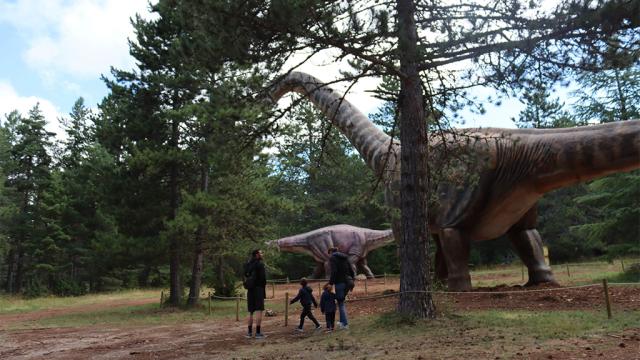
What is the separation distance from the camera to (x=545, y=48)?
7.45 metres

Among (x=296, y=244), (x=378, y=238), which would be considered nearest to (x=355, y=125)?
(x=378, y=238)

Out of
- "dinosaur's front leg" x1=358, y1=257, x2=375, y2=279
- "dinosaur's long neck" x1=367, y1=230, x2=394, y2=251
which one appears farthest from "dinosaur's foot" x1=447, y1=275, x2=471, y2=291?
A: "dinosaur's front leg" x1=358, y1=257, x2=375, y2=279

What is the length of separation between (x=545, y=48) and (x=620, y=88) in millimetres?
10580

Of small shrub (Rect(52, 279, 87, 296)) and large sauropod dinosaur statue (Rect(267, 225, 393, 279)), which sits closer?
large sauropod dinosaur statue (Rect(267, 225, 393, 279))

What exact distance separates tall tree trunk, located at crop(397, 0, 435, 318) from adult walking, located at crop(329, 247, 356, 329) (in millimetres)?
999

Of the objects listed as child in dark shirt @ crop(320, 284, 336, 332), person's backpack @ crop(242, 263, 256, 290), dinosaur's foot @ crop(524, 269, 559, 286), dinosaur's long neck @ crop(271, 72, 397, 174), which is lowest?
child in dark shirt @ crop(320, 284, 336, 332)

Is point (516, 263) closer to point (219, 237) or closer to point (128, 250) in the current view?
point (219, 237)

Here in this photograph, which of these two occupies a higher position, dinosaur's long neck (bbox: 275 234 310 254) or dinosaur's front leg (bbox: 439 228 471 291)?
dinosaur's long neck (bbox: 275 234 310 254)

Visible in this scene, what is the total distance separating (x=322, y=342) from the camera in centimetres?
752

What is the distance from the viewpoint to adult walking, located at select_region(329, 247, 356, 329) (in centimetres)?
856

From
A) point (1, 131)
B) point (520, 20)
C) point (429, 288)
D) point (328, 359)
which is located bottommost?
point (328, 359)

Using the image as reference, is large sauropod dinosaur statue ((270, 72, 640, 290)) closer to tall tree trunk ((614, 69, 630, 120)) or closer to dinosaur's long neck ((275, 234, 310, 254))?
tall tree trunk ((614, 69, 630, 120))

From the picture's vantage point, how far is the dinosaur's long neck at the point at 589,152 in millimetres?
8969

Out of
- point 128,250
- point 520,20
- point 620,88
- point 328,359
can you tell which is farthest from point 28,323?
point 620,88
